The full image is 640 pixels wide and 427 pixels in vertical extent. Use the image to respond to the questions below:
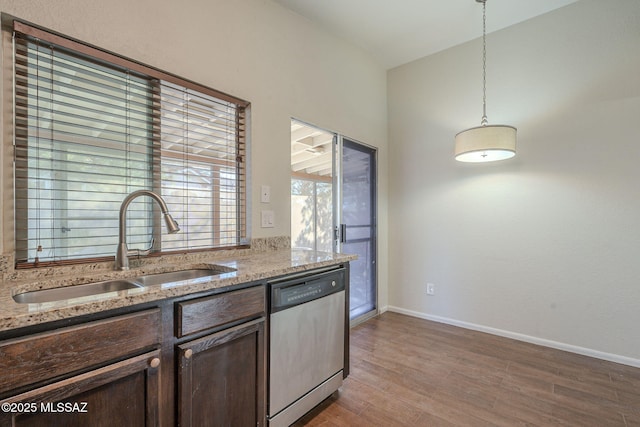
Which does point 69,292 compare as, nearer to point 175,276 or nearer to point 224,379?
point 175,276

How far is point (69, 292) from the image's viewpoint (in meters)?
1.29

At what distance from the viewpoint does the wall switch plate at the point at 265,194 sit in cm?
222

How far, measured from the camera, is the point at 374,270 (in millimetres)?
3500

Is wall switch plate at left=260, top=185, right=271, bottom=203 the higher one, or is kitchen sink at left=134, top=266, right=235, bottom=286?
wall switch plate at left=260, top=185, right=271, bottom=203

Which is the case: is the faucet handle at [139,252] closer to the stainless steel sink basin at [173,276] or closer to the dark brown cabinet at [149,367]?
the stainless steel sink basin at [173,276]

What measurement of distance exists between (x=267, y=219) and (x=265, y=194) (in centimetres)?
19

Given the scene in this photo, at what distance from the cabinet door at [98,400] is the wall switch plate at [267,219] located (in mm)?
1254

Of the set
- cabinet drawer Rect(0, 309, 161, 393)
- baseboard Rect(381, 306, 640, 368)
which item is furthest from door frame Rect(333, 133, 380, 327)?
cabinet drawer Rect(0, 309, 161, 393)

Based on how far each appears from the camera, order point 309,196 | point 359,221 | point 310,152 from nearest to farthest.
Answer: point 359,221
point 310,152
point 309,196

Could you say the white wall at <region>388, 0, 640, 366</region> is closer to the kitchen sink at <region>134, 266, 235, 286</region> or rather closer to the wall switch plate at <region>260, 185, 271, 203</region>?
the wall switch plate at <region>260, 185, 271, 203</region>

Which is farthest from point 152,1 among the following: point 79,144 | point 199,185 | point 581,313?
point 581,313

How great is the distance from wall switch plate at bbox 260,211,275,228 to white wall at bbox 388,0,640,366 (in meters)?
1.87

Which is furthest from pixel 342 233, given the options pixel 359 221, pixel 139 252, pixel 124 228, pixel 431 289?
pixel 124 228

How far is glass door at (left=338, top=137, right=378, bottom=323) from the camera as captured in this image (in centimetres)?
311
